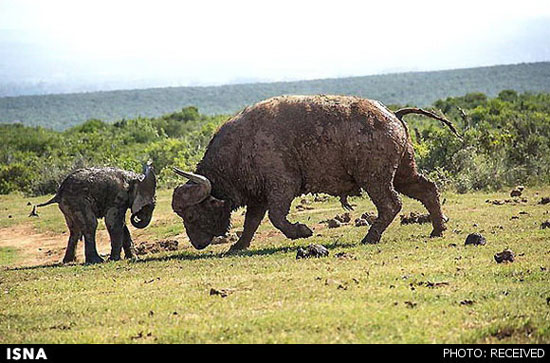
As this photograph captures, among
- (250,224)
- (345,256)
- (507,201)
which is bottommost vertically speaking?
(507,201)

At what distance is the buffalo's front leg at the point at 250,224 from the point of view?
48.5ft

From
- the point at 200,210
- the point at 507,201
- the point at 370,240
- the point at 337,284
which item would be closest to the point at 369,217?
the point at 370,240

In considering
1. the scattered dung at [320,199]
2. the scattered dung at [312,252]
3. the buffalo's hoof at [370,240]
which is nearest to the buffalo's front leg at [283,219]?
the buffalo's hoof at [370,240]

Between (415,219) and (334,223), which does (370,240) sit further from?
(334,223)

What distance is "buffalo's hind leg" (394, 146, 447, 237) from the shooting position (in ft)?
47.9

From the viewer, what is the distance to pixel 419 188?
14891 millimetres

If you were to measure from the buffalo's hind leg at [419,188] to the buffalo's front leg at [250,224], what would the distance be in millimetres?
2374

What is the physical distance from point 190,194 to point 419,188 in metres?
3.90

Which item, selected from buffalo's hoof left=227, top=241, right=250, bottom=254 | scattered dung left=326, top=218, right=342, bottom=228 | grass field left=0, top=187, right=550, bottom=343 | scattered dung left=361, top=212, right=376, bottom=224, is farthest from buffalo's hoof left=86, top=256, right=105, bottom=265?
scattered dung left=361, top=212, right=376, bottom=224

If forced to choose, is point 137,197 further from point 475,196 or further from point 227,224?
point 475,196

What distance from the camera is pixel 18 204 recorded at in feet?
89.5

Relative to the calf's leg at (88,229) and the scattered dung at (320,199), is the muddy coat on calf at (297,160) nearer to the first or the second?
the calf's leg at (88,229)

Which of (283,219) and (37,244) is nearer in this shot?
(283,219)

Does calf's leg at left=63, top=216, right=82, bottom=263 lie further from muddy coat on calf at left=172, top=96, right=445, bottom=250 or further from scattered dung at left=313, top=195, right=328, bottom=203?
scattered dung at left=313, top=195, right=328, bottom=203
